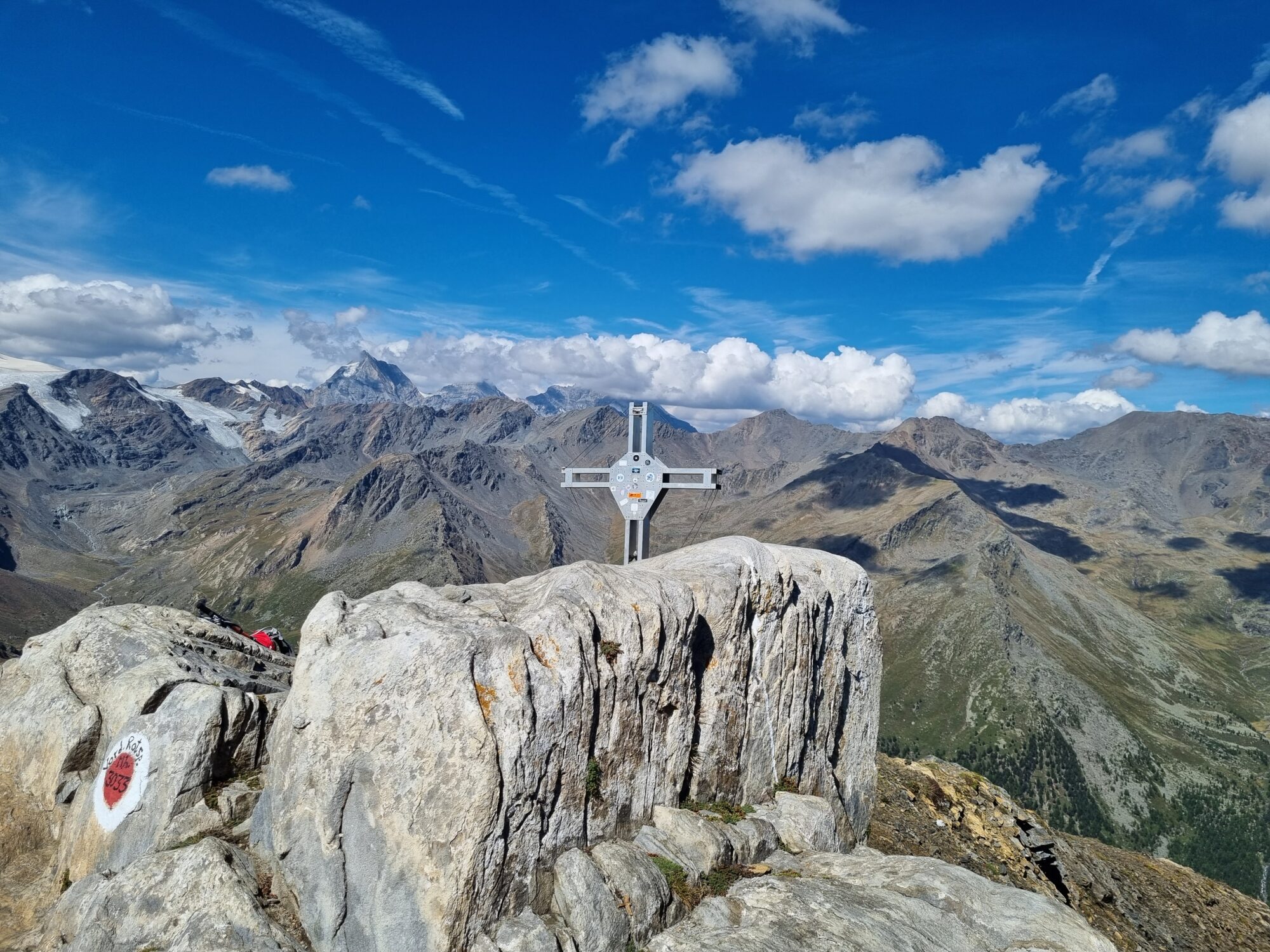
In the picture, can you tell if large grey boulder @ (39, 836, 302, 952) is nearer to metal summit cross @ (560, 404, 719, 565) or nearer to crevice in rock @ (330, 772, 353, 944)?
crevice in rock @ (330, 772, 353, 944)

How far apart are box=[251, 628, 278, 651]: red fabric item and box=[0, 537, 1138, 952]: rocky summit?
902 cm

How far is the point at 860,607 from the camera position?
27562 mm

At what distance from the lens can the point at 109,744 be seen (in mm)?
20000

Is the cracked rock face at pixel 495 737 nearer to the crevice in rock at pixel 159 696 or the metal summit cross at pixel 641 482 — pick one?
the crevice in rock at pixel 159 696

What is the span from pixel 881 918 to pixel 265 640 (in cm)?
3013

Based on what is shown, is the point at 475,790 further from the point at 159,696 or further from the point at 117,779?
the point at 159,696

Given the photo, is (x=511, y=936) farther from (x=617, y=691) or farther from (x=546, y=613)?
(x=546, y=613)

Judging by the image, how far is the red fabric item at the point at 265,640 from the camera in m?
32.9

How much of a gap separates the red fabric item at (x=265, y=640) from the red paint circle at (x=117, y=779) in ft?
46.3

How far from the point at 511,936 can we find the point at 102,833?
12282 millimetres

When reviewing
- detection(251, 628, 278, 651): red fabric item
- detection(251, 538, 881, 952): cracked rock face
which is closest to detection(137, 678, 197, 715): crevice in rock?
detection(251, 538, 881, 952): cracked rock face

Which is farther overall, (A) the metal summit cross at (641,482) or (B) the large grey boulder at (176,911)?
(A) the metal summit cross at (641,482)

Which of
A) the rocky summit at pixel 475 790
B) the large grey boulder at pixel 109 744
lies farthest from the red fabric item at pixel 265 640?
the rocky summit at pixel 475 790

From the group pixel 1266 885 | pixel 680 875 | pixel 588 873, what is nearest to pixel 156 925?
pixel 588 873
